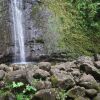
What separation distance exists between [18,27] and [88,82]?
4115mm

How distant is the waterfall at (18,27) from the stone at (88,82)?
3.33 meters

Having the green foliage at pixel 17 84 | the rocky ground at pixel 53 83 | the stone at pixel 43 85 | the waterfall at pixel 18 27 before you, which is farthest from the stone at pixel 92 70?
the waterfall at pixel 18 27

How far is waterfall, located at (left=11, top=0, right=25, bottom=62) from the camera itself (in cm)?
994

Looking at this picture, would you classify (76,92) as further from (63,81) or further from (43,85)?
(43,85)

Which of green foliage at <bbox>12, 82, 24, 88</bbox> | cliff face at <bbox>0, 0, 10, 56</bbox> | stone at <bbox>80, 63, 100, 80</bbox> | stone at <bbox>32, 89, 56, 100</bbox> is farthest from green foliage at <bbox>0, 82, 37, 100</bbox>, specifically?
cliff face at <bbox>0, 0, 10, 56</bbox>

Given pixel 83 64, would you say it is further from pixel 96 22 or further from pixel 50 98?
pixel 96 22

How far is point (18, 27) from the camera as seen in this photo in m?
10.2

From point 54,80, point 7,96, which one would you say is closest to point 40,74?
point 54,80

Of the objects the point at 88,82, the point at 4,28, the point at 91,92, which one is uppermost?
the point at 4,28

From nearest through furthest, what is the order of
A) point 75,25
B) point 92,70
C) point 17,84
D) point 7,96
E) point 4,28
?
point 7,96 < point 17,84 < point 92,70 < point 4,28 < point 75,25

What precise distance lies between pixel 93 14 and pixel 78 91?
462 cm

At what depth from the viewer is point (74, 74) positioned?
728 cm

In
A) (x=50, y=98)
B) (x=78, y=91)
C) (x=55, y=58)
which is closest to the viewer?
(x=50, y=98)

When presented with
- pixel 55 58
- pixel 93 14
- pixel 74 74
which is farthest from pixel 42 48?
pixel 74 74
